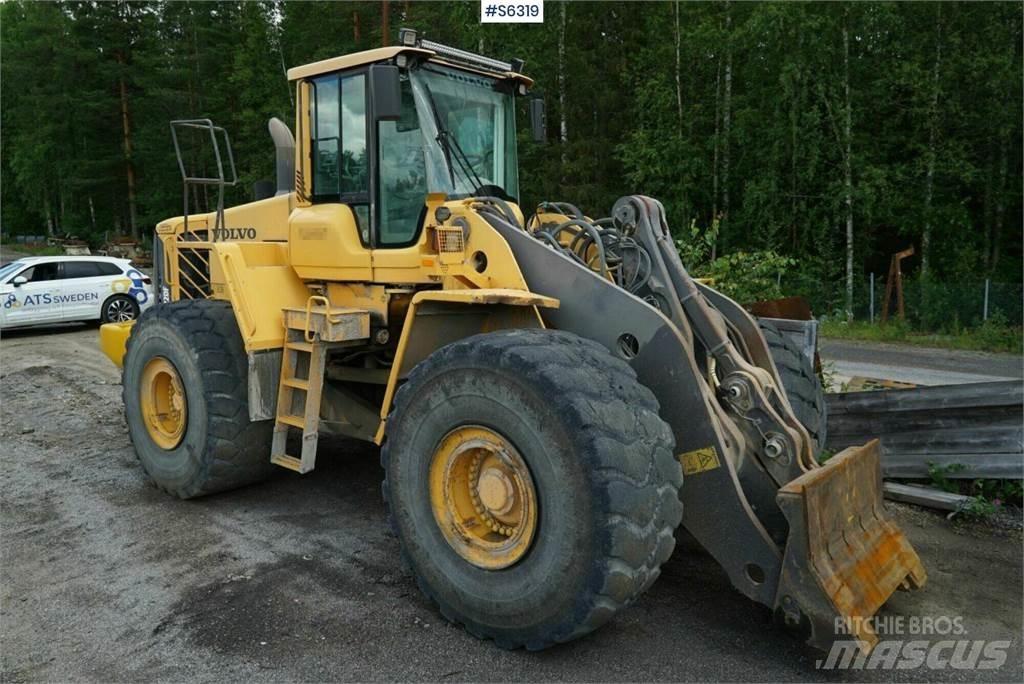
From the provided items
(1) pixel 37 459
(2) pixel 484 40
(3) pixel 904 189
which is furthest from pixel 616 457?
(2) pixel 484 40

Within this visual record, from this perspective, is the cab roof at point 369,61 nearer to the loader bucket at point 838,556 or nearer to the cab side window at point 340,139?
the cab side window at point 340,139

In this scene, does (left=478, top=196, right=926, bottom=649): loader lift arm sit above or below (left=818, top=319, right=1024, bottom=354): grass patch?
above

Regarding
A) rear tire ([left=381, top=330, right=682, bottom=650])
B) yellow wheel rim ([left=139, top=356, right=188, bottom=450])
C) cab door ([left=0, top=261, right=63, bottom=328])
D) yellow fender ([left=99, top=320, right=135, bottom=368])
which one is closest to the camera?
rear tire ([left=381, top=330, right=682, bottom=650])

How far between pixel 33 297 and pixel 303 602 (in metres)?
13.6

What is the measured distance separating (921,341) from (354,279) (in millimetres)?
13472

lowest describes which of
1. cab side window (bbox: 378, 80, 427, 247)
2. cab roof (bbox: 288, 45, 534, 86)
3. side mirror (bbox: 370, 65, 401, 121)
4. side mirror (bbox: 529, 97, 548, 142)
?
cab side window (bbox: 378, 80, 427, 247)

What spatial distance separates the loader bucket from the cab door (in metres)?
15.3

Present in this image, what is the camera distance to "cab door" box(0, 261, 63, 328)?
14.5 meters

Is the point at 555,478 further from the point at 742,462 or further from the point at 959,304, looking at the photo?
the point at 959,304

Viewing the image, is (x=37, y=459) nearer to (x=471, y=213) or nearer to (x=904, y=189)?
(x=471, y=213)

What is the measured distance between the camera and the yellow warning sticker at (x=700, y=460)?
3.50 metres

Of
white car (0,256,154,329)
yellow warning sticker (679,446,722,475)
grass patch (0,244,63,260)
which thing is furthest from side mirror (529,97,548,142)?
grass patch (0,244,63,260)

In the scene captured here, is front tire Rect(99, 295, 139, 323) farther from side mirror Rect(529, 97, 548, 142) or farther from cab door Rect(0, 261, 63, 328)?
side mirror Rect(529, 97, 548, 142)

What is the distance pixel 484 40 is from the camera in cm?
2138
